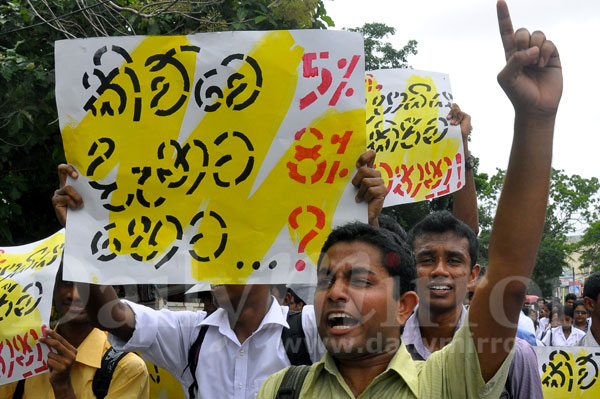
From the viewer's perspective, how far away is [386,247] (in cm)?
244

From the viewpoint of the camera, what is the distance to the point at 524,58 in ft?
5.66

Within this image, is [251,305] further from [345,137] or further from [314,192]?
[345,137]

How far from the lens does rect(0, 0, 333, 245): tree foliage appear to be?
6449 millimetres

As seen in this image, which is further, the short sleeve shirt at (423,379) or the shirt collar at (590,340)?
the shirt collar at (590,340)

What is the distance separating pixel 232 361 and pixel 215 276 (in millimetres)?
453

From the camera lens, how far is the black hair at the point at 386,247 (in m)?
2.43

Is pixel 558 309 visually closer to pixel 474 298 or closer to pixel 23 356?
pixel 23 356

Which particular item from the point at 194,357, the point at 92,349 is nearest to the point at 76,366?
the point at 92,349

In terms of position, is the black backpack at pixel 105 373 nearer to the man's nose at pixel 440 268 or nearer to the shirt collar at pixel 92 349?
the shirt collar at pixel 92 349

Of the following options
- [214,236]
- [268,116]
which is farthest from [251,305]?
[268,116]

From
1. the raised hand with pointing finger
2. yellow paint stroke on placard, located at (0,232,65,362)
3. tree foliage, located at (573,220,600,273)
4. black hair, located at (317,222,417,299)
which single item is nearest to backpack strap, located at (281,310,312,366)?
black hair, located at (317,222,417,299)

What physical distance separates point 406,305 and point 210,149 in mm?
975

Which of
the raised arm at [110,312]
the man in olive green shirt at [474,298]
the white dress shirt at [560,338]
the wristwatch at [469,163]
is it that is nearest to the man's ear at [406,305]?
the man in olive green shirt at [474,298]

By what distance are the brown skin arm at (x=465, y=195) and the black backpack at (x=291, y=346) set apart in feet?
5.09
